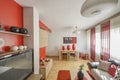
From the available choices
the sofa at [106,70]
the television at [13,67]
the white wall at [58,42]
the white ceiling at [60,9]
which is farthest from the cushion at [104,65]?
the white wall at [58,42]

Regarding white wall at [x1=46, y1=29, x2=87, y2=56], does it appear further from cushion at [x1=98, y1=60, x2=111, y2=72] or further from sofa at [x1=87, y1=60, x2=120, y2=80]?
cushion at [x1=98, y1=60, x2=111, y2=72]

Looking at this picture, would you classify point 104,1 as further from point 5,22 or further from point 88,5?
point 5,22

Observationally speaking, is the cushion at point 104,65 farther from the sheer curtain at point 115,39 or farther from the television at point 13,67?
the television at point 13,67

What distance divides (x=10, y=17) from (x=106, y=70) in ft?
11.3

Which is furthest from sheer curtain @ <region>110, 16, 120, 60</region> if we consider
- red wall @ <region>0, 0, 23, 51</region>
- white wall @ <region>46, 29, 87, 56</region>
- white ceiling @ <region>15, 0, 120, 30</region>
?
white wall @ <region>46, 29, 87, 56</region>

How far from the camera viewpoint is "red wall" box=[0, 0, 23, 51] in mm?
2316

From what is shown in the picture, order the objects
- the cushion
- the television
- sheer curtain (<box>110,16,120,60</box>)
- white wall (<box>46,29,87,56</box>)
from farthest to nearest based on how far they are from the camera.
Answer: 1. white wall (<box>46,29,87,56</box>)
2. sheer curtain (<box>110,16,120,60</box>)
3. the cushion
4. the television

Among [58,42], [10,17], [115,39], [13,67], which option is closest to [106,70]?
[115,39]

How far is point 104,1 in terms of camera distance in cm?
99

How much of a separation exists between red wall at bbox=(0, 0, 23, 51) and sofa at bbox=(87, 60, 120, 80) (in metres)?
2.54

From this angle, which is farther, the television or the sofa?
the sofa

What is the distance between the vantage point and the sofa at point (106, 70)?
3445 mm

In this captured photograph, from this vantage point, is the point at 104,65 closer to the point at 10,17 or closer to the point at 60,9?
the point at 60,9

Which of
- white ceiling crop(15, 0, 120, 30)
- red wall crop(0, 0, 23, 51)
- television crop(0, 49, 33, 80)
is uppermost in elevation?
white ceiling crop(15, 0, 120, 30)
